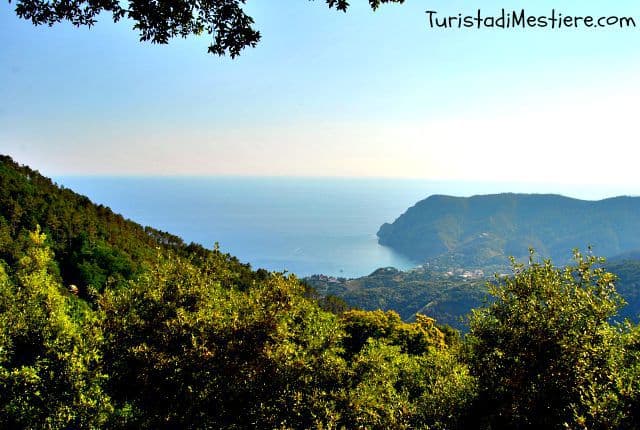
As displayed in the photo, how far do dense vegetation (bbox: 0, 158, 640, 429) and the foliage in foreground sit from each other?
0.13ft

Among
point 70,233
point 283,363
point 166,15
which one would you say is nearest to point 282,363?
point 283,363

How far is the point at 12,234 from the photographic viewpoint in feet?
173

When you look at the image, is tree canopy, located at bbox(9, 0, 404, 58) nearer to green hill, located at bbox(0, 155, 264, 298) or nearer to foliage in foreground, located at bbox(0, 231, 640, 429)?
foliage in foreground, located at bbox(0, 231, 640, 429)

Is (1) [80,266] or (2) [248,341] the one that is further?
(1) [80,266]

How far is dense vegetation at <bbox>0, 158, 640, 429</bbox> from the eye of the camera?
8.68 meters

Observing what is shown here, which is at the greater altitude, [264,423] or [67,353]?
[67,353]

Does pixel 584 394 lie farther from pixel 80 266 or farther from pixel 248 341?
pixel 80 266

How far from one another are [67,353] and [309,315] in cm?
859

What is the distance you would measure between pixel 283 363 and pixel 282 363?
0.10ft

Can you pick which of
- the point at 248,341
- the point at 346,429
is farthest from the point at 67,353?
the point at 346,429

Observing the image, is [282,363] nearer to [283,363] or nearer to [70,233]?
[283,363]

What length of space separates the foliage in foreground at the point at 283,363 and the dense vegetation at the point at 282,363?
41 mm

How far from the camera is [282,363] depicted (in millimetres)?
10930

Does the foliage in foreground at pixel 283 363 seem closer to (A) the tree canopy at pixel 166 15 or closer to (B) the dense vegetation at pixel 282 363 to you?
(B) the dense vegetation at pixel 282 363
